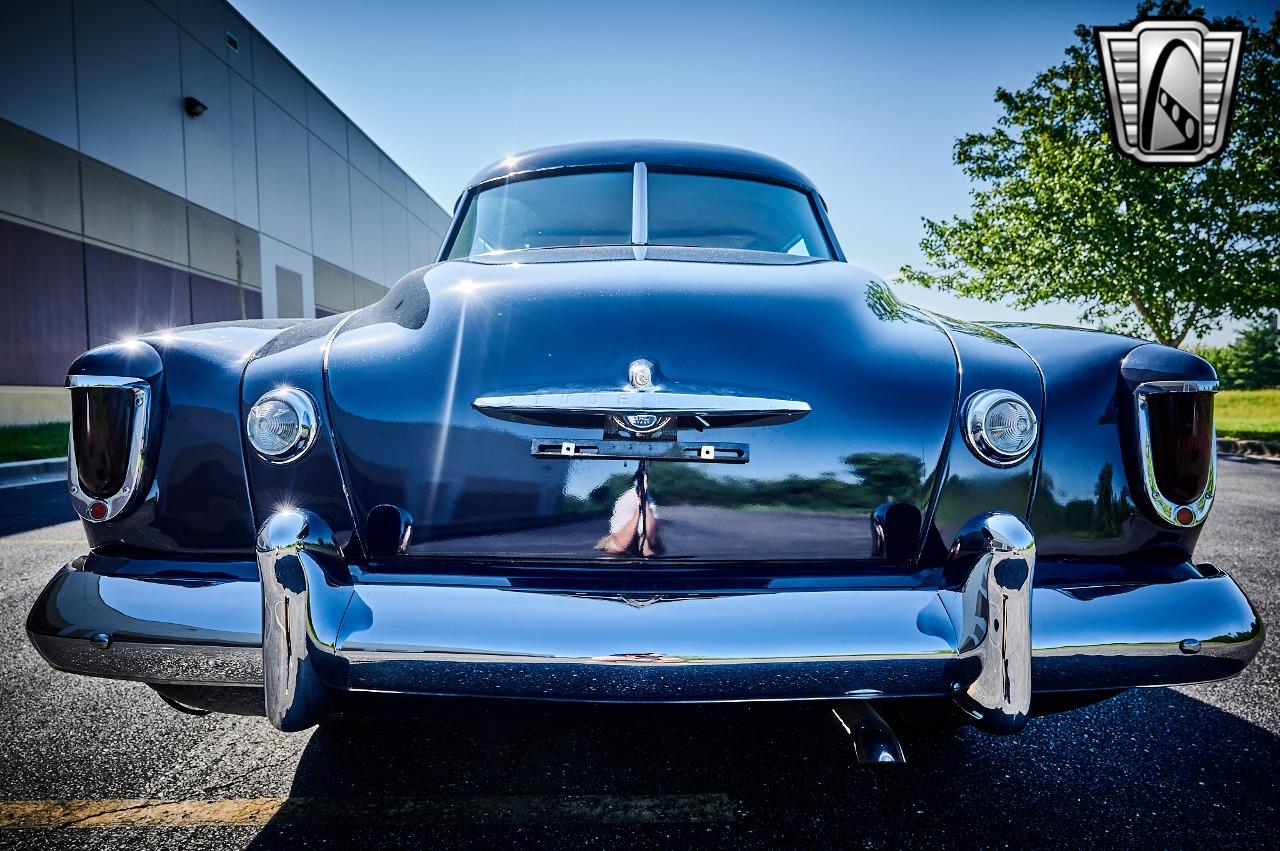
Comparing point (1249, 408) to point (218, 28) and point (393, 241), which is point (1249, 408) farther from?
point (218, 28)

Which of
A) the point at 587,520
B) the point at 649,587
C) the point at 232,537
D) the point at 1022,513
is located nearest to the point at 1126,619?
the point at 1022,513

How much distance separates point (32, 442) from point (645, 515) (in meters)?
11.1

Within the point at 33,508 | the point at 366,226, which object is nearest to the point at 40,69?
the point at 33,508

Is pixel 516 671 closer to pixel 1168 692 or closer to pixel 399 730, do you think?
pixel 399 730

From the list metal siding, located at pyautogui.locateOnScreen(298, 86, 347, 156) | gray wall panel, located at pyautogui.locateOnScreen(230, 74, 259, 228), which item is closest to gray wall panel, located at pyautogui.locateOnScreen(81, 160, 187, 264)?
gray wall panel, located at pyautogui.locateOnScreen(230, 74, 259, 228)

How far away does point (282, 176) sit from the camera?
17.1m

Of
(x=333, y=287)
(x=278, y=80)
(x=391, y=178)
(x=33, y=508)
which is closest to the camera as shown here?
(x=33, y=508)

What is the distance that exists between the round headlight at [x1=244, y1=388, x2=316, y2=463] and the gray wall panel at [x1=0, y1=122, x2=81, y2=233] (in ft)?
42.1

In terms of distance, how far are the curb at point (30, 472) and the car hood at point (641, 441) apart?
25.1 feet

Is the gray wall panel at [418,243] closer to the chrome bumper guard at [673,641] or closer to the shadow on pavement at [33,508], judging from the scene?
the shadow on pavement at [33,508]

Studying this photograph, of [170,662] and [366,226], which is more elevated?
[366,226]

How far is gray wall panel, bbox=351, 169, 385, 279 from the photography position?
823 inches

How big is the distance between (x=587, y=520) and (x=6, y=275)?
13320 millimetres

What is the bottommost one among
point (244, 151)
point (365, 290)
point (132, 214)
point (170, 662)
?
point (170, 662)
